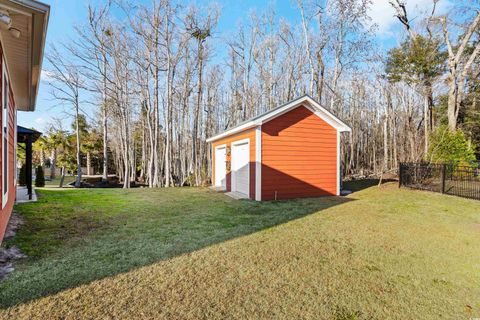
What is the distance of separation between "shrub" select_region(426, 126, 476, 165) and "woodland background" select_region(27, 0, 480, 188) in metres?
0.06

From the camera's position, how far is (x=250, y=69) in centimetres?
1906

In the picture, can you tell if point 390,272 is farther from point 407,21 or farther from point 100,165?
point 100,165

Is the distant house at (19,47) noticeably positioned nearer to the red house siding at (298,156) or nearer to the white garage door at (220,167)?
the red house siding at (298,156)

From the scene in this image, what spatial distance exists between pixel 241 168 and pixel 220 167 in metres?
2.99

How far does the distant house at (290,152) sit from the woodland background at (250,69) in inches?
195

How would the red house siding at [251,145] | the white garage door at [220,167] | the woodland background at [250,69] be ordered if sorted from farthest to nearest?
the woodland background at [250,69] < the white garage door at [220,167] < the red house siding at [251,145]

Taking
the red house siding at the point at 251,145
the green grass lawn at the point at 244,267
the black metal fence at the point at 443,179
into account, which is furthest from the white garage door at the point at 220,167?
the black metal fence at the point at 443,179

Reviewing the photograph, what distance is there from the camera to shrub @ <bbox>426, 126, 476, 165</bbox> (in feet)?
37.5

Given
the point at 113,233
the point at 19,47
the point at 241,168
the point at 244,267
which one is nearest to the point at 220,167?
the point at 241,168

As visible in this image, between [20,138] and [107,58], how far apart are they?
393 inches

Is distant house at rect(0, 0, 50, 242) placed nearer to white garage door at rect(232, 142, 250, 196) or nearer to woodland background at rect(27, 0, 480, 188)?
white garage door at rect(232, 142, 250, 196)

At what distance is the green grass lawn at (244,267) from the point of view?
7.39ft

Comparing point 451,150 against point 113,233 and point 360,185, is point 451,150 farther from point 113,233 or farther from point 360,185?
point 113,233

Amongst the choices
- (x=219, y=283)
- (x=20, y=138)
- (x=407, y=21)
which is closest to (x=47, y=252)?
(x=219, y=283)
